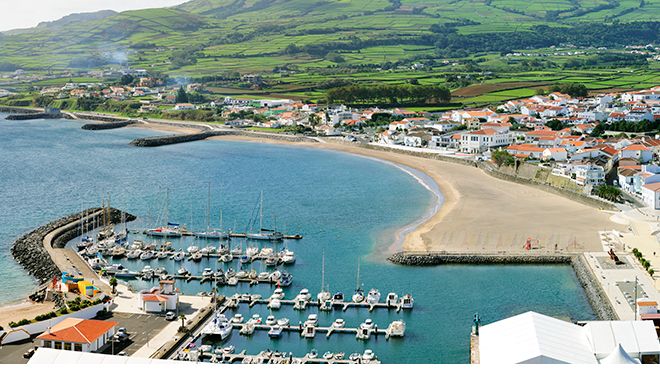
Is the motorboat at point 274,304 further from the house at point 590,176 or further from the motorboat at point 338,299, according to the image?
the house at point 590,176

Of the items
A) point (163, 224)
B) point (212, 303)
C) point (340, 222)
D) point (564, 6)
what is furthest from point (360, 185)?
point (564, 6)

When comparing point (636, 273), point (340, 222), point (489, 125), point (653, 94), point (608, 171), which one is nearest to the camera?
point (636, 273)

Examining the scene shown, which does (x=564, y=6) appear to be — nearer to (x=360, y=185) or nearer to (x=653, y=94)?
(x=653, y=94)

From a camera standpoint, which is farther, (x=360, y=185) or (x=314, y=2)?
(x=314, y=2)

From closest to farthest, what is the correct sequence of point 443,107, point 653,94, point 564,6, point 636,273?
1. point 636,273
2. point 653,94
3. point 443,107
4. point 564,6

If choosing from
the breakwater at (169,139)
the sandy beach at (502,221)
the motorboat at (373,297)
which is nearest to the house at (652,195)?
the sandy beach at (502,221)

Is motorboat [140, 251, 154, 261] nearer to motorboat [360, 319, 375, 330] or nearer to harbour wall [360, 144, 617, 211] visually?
motorboat [360, 319, 375, 330]

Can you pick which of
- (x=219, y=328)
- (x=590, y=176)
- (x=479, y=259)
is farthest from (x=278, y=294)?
(x=590, y=176)
